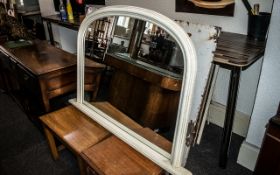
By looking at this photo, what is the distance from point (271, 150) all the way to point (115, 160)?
0.80m

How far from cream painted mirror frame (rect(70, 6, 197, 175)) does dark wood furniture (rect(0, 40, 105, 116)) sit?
36cm

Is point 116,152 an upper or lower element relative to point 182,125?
lower

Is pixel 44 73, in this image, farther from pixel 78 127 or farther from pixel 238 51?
pixel 238 51

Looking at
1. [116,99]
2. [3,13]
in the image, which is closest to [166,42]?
[116,99]

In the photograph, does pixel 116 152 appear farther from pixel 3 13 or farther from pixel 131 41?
pixel 3 13

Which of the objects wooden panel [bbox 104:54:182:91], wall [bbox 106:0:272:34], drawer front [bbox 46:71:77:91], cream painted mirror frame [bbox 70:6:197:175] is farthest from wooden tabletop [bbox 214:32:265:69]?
drawer front [bbox 46:71:77:91]

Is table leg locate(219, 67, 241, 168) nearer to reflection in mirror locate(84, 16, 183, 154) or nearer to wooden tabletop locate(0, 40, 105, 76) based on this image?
A: reflection in mirror locate(84, 16, 183, 154)

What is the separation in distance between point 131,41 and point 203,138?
1.14 metres

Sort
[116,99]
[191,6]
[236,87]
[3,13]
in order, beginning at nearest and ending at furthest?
[236,87]
[116,99]
[191,6]
[3,13]

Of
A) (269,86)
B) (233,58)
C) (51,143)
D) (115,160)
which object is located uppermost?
(233,58)

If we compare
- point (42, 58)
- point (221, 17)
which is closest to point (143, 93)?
point (221, 17)

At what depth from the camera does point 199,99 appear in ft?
4.03

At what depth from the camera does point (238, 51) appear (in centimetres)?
135

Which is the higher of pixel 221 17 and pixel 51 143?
pixel 221 17
